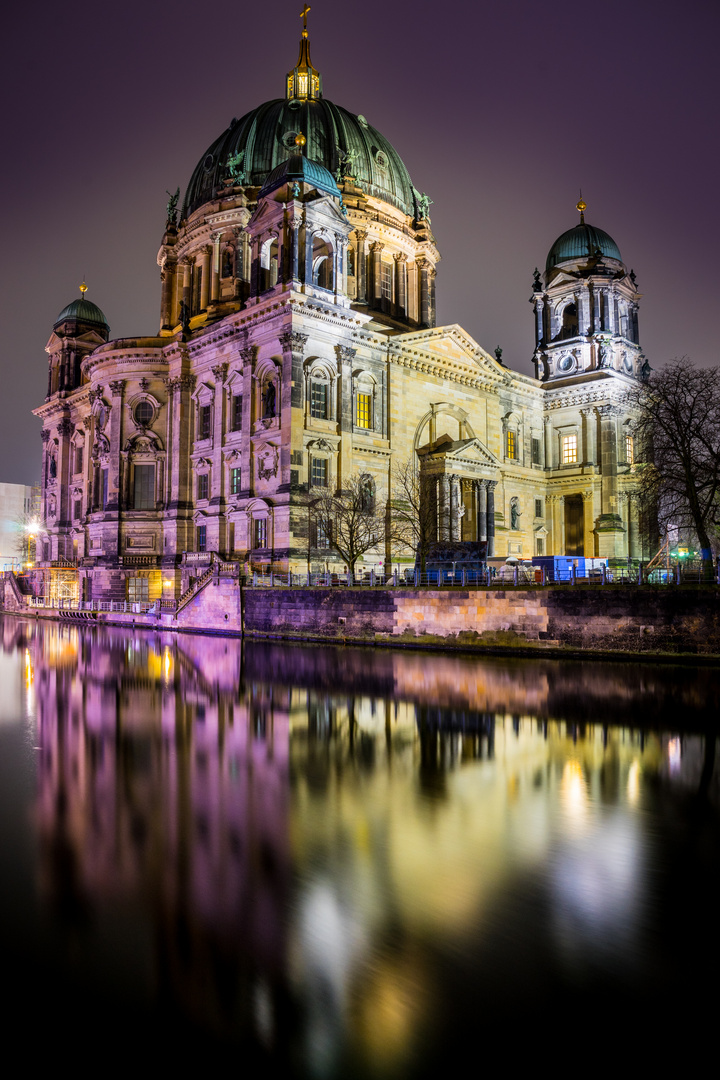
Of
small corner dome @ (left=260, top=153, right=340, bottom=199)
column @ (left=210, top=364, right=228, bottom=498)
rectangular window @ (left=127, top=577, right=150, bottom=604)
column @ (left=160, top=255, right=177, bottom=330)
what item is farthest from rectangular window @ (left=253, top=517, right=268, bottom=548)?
column @ (left=160, top=255, right=177, bottom=330)

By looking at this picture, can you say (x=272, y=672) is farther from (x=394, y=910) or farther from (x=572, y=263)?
(x=572, y=263)

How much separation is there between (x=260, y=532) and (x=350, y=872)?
39.0 m

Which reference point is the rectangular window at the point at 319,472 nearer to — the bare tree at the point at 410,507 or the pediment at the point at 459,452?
the bare tree at the point at 410,507

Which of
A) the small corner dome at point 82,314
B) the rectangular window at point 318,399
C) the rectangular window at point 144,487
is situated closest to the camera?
the rectangular window at point 318,399

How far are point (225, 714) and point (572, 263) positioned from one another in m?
61.0

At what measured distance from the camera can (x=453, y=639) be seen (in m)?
31.6

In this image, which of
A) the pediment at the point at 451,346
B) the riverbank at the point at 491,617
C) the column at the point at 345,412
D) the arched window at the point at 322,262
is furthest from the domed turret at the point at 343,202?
the riverbank at the point at 491,617

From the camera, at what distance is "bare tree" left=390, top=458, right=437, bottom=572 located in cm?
4588

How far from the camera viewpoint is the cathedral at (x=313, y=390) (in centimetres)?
4600

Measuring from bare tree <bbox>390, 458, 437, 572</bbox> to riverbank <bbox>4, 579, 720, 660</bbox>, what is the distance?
10243 millimetres

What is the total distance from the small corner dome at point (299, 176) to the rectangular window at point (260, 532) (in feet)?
70.4

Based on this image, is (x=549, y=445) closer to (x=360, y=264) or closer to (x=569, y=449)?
(x=569, y=449)

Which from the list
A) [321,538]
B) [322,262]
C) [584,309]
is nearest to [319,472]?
[321,538]

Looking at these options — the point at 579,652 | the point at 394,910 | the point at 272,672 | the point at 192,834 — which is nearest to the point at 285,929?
the point at 394,910
